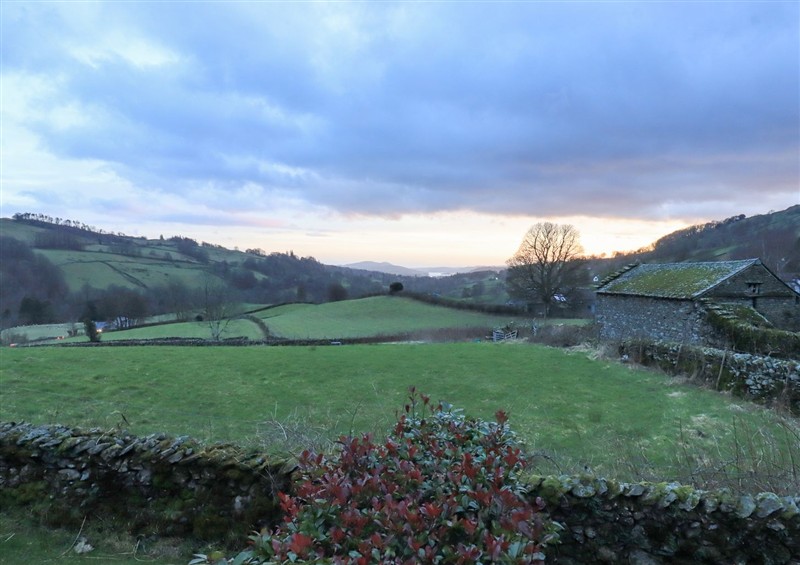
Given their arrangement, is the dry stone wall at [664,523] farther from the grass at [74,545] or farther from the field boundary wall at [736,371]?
the field boundary wall at [736,371]

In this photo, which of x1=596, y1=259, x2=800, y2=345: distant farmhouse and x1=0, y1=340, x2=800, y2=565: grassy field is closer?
x1=0, y1=340, x2=800, y2=565: grassy field

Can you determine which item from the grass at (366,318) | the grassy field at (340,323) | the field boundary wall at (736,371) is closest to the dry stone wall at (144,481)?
the field boundary wall at (736,371)

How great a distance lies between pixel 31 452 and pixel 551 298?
4341 cm

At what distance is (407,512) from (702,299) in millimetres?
19717

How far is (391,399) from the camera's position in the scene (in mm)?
12938

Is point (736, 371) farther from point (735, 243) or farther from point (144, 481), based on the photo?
point (735, 243)

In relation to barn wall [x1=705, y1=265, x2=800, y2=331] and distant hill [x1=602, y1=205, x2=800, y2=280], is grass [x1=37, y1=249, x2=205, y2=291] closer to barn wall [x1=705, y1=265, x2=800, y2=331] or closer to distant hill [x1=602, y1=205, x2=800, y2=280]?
distant hill [x1=602, y1=205, x2=800, y2=280]

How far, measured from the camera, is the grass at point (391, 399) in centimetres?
827

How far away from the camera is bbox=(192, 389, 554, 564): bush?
235cm

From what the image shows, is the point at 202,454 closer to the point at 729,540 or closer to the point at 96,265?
the point at 729,540

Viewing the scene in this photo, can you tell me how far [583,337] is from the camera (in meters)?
24.9

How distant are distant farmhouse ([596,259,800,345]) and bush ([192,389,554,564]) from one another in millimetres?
18167

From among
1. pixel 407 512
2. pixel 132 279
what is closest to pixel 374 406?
pixel 407 512

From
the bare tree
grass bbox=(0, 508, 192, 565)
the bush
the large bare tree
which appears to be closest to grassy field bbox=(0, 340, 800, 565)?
grass bbox=(0, 508, 192, 565)
